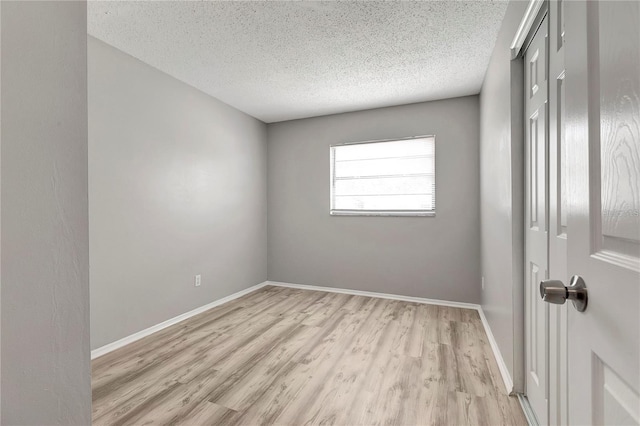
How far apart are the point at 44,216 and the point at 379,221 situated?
350cm

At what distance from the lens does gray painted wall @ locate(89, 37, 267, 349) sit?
238 centimetres

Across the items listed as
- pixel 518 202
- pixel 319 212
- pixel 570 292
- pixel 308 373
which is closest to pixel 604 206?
pixel 570 292

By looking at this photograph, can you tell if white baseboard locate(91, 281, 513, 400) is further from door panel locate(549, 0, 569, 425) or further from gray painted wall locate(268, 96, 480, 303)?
door panel locate(549, 0, 569, 425)

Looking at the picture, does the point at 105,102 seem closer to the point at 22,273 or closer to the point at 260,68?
the point at 260,68

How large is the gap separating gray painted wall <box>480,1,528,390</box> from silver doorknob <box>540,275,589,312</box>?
1.25 meters

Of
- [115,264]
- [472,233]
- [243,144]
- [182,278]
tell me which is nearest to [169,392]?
[115,264]

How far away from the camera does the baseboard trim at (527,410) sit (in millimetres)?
1538

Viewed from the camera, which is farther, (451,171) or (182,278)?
(451,171)

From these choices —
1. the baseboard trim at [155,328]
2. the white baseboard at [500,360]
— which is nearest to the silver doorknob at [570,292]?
the white baseboard at [500,360]

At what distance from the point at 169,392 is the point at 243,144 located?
300 centimetres

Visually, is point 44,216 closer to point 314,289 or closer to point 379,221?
point 379,221

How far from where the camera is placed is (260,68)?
2805 millimetres

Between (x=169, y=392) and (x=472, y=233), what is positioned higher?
(x=472, y=233)

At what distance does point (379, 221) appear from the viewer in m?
3.90
